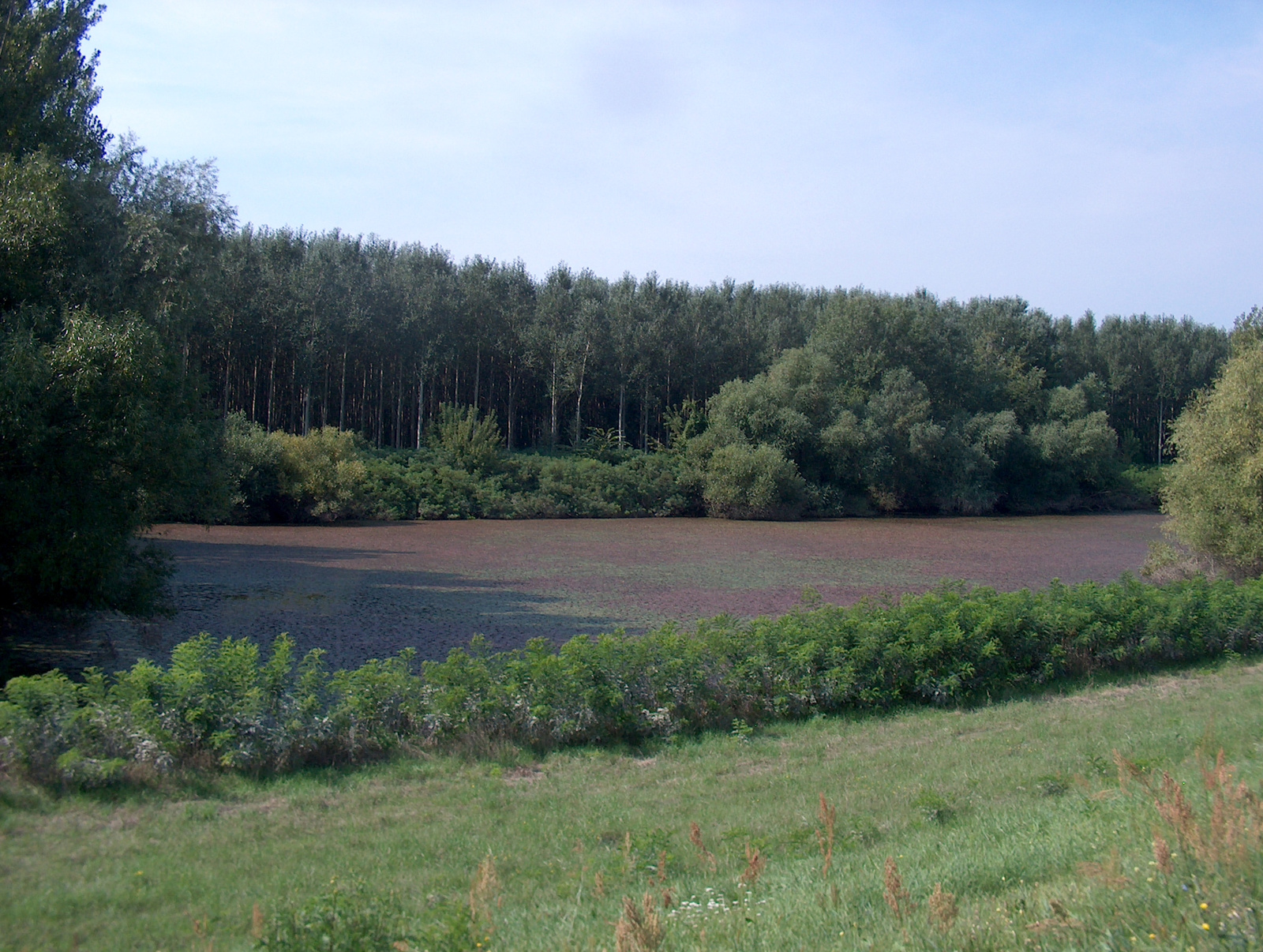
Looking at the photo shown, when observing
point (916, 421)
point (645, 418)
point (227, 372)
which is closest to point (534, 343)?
point (645, 418)

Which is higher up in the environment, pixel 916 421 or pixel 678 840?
pixel 916 421

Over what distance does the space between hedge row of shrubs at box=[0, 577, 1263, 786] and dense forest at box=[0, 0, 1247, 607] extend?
3585mm

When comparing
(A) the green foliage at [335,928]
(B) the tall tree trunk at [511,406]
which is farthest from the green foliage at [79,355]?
(B) the tall tree trunk at [511,406]

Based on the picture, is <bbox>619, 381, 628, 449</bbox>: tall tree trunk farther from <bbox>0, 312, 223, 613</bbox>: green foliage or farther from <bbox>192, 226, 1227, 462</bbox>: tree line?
<bbox>0, 312, 223, 613</bbox>: green foliage

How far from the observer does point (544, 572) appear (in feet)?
81.1

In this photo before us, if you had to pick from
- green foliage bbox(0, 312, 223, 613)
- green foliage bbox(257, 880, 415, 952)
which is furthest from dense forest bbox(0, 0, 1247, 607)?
green foliage bbox(257, 880, 415, 952)

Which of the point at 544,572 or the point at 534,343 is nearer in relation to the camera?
the point at 544,572

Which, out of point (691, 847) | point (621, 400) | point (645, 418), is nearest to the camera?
point (691, 847)

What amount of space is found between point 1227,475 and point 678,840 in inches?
816

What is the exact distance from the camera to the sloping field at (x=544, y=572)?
16.1 meters

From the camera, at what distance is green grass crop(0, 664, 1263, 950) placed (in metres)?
4.20

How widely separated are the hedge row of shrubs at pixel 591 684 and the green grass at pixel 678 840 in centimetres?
36

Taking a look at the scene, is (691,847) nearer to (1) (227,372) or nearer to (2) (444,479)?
(2) (444,479)

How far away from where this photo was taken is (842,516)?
5169 cm
